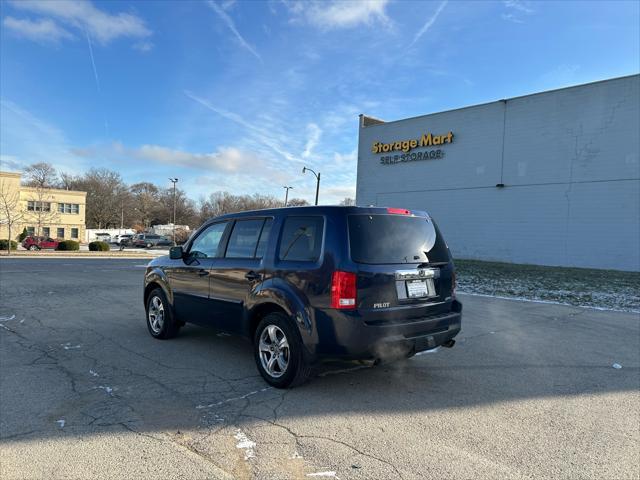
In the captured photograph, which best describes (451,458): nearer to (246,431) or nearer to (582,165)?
(246,431)

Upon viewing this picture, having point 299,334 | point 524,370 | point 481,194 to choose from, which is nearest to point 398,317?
point 299,334

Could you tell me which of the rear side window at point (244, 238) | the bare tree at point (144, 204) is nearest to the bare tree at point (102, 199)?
the bare tree at point (144, 204)

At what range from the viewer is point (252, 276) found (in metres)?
4.84

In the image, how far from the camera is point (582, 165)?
78.7ft

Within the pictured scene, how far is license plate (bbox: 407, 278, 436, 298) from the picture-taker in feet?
14.4

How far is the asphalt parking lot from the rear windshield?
4.41 feet

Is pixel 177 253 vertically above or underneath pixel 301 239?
underneath

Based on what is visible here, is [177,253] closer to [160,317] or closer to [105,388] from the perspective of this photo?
[160,317]

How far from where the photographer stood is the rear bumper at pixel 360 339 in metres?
3.99

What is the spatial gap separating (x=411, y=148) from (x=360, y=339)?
96.5 feet

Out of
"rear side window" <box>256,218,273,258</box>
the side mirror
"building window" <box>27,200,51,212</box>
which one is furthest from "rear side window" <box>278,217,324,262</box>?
"building window" <box>27,200,51,212</box>

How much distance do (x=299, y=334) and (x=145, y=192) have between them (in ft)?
360

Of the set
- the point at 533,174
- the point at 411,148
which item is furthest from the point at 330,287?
the point at 411,148

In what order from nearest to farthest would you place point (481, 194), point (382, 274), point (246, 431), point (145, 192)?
point (246, 431)
point (382, 274)
point (481, 194)
point (145, 192)
